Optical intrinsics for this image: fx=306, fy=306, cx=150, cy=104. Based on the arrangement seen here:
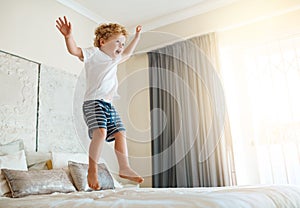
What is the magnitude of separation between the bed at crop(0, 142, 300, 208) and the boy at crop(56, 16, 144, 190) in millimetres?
211

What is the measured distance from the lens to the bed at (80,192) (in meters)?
1.24

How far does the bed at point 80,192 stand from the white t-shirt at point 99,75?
20.5 inches

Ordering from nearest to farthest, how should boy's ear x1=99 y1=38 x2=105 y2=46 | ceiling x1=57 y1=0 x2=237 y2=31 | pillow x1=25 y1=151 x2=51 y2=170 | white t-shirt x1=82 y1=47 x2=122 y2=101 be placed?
white t-shirt x1=82 y1=47 x2=122 y2=101
boy's ear x1=99 y1=38 x2=105 y2=46
pillow x1=25 y1=151 x2=51 y2=170
ceiling x1=57 y1=0 x2=237 y2=31

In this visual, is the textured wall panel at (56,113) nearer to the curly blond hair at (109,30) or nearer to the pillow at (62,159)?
the pillow at (62,159)

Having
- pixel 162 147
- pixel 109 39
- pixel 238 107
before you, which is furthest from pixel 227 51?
pixel 109 39

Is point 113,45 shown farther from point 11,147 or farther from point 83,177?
point 11,147

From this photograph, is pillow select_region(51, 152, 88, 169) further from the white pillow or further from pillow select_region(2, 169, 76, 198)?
pillow select_region(2, 169, 76, 198)

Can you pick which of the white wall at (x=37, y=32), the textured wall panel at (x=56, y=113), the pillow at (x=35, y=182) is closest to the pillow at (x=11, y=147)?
the textured wall panel at (x=56, y=113)

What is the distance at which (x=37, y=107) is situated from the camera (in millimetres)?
3010

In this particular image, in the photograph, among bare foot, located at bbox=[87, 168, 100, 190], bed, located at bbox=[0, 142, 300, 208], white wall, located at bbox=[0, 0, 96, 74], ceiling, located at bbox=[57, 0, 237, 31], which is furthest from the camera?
ceiling, located at bbox=[57, 0, 237, 31]

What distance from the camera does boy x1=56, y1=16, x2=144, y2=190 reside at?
1503 millimetres

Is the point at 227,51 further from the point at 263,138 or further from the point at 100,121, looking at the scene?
the point at 100,121

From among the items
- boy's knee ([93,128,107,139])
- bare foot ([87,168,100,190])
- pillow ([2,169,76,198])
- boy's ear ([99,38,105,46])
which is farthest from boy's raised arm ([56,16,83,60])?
pillow ([2,169,76,198])

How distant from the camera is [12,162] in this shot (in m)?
2.38
